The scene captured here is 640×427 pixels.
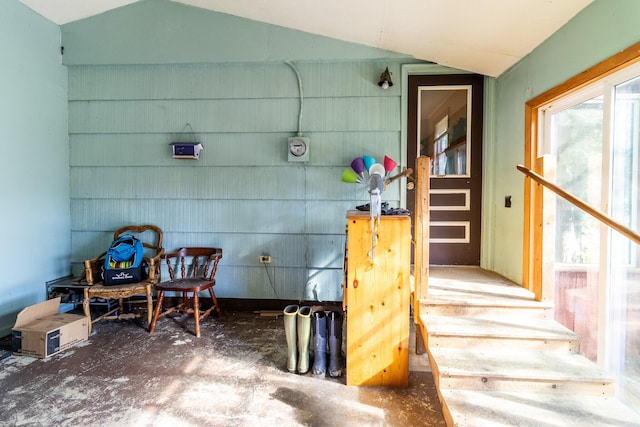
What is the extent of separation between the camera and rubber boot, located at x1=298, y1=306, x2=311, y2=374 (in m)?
2.26

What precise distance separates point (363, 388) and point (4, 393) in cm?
230

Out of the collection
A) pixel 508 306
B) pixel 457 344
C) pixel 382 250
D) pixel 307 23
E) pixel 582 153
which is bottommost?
pixel 457 344

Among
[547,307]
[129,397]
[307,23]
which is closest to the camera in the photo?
[129,397]

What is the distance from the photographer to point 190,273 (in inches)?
135

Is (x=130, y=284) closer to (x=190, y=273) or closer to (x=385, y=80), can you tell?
(x=190, y=273)

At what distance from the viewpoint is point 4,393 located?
A: 2039 millimetres

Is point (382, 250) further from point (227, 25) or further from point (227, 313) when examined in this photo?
point (227, 25)

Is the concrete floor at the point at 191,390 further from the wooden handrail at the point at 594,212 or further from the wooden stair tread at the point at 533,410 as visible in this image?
the wooden handrail at the point at 594,212

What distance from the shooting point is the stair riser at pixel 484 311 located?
7.18 feet

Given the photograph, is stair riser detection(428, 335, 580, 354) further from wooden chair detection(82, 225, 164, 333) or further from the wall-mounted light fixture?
wooden chair detection(82, 225, 164, 333)

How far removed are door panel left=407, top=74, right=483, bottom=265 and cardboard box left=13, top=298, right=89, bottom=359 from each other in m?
3.29

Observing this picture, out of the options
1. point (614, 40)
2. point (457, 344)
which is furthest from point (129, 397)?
point (614, 40)

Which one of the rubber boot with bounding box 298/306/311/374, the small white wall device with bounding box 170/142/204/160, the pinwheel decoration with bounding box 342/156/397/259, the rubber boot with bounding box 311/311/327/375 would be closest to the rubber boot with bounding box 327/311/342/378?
the rubber boot with bounding box 311/311/327/375

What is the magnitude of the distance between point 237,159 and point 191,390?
85.3 inches
